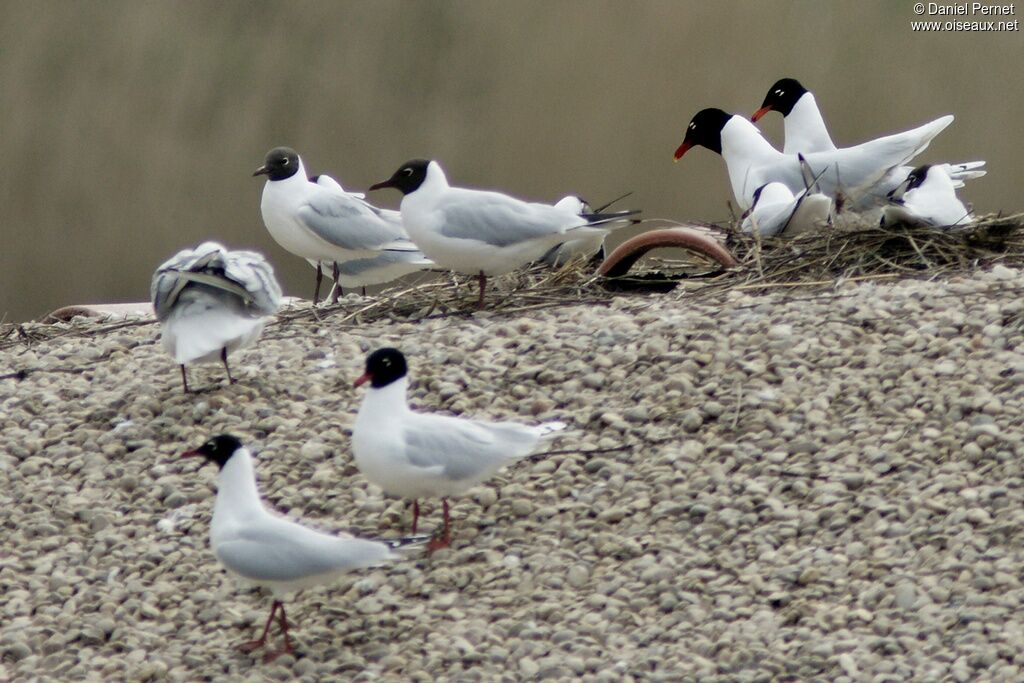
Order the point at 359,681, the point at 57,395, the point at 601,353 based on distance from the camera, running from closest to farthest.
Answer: the point at 359,681 < the point at 601,353 < the point at 57,395

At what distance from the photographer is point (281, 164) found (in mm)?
5953

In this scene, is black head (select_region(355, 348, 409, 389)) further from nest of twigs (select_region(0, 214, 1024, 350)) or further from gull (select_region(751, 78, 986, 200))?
gull (select_region(751, 78, 986, 200))

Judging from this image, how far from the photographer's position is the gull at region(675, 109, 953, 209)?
243 inches

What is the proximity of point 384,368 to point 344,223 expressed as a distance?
82.9 inches

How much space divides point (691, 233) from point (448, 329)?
105 cm

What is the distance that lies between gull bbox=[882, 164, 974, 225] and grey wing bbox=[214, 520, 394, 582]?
9.62 feet

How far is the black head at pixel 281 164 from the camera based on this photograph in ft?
19.5

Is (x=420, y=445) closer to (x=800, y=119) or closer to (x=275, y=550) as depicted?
(x=275, y=550)

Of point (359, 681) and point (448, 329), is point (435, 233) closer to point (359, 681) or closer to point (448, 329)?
point (448, 329)

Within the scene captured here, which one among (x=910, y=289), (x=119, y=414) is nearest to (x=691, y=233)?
(x=910, y=289)

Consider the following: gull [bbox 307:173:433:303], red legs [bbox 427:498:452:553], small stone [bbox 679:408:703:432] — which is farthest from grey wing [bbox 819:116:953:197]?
red legs [bbox 427:498:452:553]

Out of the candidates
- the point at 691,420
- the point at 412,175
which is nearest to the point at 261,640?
the point at 691,420

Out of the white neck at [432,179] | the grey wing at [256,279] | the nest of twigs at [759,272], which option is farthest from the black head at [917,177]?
the grey wing at [256,279]

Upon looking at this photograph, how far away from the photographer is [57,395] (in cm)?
497
